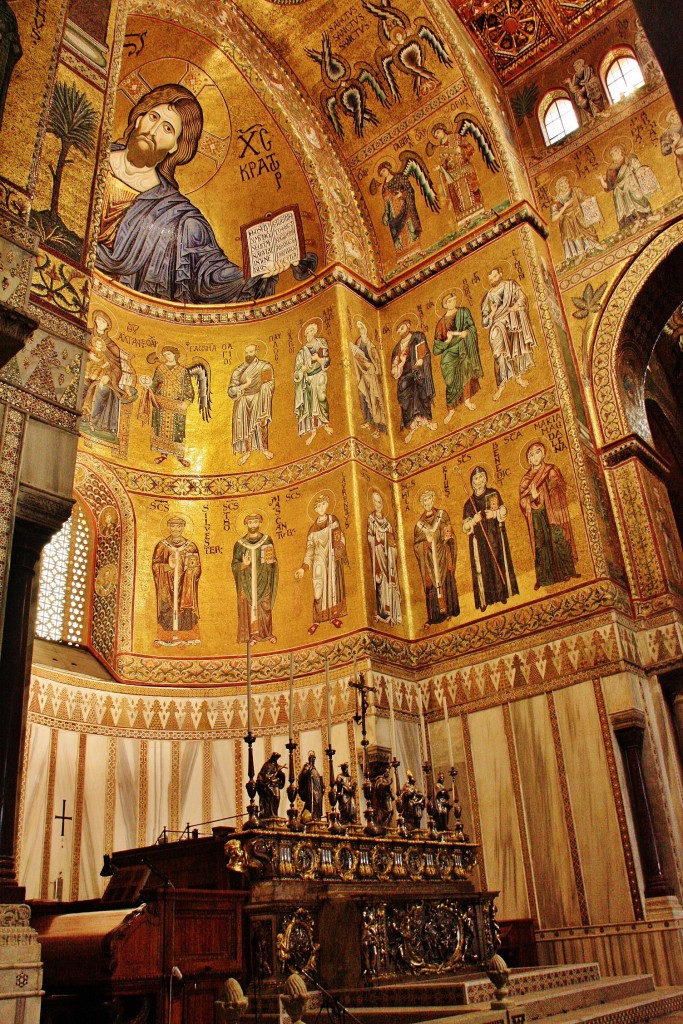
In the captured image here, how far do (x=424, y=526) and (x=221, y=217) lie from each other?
752 cm

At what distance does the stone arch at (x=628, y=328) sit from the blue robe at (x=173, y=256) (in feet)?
20.5

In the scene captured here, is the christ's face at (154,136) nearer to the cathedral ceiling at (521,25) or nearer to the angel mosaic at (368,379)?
the angel mosaic at (368,379)

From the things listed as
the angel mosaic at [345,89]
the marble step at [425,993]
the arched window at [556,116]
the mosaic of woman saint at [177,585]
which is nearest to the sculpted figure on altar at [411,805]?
the marble step at [425,993]

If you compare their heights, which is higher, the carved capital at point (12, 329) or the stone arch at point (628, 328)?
the stone arch at point (628, 328)

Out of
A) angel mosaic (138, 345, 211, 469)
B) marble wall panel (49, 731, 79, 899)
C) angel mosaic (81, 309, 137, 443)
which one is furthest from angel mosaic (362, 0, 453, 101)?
marble wall panel (49, 731, 79, 899)

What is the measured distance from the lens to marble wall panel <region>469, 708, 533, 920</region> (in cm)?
1170

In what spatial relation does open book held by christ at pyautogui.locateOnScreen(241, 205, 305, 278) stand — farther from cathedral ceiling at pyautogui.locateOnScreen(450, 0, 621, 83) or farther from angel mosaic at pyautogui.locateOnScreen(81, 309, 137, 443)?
cathedral ceiling at pyautogui.locateOnScreen(450, 0, 621, 83)

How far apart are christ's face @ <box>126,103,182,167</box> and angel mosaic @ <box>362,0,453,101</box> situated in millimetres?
3942

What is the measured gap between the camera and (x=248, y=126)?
16.9 metres

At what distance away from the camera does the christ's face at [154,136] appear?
53.5 ft

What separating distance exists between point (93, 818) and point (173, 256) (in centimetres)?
1020

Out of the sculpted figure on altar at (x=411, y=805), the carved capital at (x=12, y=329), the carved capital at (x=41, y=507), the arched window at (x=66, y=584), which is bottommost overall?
the sculpted figure on altar at (x=411, y=805)

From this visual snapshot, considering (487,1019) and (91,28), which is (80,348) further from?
(487,1019)

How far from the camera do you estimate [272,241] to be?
1714cm
